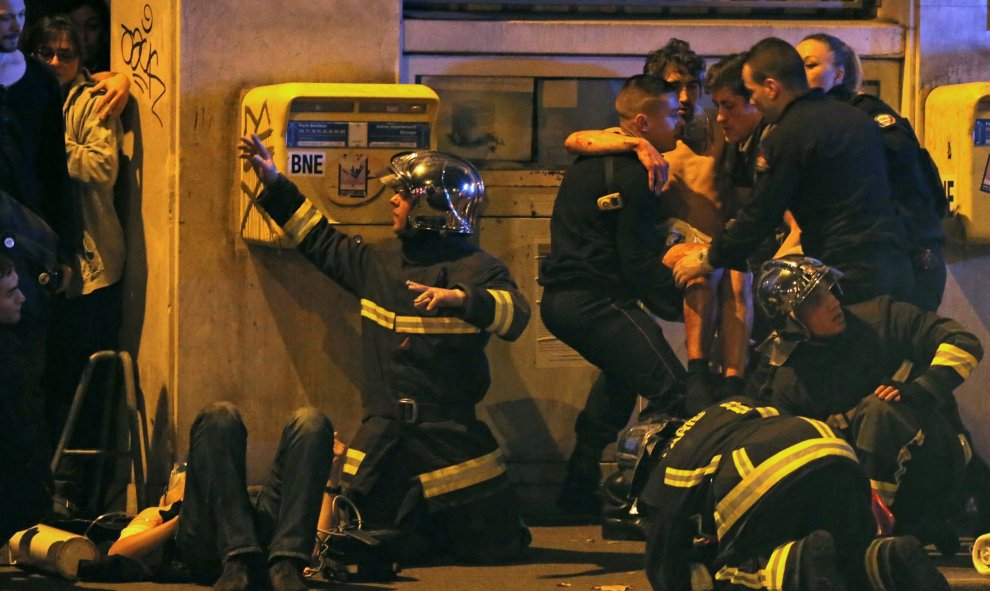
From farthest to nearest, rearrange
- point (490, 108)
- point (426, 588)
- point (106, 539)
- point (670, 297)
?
1. point (490, 108)
2. point (670, 297)
3. point (106, 539)
4. point (426, 588)

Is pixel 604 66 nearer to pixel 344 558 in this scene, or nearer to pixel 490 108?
pixel 490 108

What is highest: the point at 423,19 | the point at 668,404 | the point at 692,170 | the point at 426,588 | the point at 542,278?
the point at 423,19

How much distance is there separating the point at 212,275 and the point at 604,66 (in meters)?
2.01

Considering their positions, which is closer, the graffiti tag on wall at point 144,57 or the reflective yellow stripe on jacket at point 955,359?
the reflective yellow stripe on jacket at point 955,359

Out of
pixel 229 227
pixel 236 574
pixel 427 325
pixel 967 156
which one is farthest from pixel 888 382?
pixel 229 227

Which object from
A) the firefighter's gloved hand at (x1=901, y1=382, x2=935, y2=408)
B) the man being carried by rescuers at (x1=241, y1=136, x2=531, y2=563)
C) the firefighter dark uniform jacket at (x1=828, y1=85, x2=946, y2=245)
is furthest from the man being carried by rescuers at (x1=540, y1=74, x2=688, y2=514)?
the firefighter's gloved hand at (x1=901, y1=382, x2=935, y2=408)

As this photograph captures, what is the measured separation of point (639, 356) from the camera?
732cm

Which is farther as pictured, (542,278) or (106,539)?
(542,278)

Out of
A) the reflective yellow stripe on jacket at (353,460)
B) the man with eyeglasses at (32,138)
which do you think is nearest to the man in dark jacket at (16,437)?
the man with eyeglasses at (32,138)

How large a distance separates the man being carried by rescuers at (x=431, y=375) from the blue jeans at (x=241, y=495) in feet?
2.16

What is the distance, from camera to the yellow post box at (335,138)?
7.32 metres

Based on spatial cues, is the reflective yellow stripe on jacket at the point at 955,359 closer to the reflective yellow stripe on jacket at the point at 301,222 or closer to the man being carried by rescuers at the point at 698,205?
the man being carried by rescuers at the point at 698,205

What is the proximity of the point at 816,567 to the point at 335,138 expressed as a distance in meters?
3.00

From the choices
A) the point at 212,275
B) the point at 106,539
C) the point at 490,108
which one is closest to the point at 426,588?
the point at 106,539
